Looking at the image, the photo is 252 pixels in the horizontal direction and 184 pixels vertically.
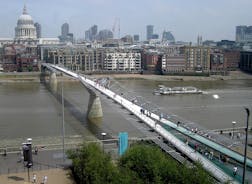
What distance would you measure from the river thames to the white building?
14479 mm

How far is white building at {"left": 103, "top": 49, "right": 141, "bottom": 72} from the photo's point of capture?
35.7m

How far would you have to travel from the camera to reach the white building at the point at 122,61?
1404 inches

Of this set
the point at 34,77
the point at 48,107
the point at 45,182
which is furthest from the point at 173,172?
the point at 34,77

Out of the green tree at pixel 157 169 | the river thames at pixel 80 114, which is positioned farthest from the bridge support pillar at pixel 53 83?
the green tree at pixel 157 169

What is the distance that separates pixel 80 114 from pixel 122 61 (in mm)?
21780

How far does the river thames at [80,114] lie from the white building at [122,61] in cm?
1448

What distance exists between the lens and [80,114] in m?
14.2

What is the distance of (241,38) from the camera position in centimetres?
8900

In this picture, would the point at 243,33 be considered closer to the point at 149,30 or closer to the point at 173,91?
the point at 149,30

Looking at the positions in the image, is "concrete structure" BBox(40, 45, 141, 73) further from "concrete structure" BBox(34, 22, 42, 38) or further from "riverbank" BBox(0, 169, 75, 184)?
"concrete structure" BBox(34, 22, 42, 38)

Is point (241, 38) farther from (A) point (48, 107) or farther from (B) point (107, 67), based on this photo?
(A) point (48, 107)

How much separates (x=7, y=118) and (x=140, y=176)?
8.67 meters

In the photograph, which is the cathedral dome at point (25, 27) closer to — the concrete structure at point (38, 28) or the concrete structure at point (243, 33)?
the concrete structure at point (38, 28)

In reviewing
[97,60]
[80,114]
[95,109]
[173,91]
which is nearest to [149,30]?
[97,60]
